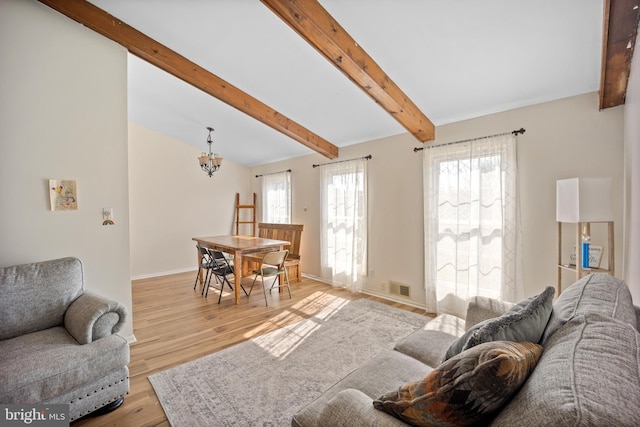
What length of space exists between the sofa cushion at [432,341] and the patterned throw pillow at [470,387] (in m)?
0.76

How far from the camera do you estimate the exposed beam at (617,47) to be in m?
1.53

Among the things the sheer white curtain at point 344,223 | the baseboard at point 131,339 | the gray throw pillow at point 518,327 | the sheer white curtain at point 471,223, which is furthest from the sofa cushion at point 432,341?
the baseboard at point 131,339

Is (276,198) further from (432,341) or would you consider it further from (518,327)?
(518,327)

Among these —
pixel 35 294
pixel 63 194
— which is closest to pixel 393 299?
pixel 35 294

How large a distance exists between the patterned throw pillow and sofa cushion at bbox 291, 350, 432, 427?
423 millimetres

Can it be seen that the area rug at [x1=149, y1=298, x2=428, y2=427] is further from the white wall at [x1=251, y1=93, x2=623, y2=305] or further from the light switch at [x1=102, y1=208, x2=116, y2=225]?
the light switch at [x1=102, y1=208, x2=116, y2=225]

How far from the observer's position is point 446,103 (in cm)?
291

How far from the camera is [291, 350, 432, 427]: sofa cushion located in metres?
1.12

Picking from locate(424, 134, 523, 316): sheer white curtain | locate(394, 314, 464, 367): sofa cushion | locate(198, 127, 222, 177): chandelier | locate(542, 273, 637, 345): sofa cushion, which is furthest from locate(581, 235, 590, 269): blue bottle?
locate(198, 127, 222, 177): chandelier

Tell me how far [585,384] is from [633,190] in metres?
1.98

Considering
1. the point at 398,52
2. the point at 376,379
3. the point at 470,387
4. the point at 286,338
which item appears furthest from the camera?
the point at 286,338

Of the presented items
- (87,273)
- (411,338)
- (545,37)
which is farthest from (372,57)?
(87,273)

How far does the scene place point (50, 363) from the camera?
4.94 ft

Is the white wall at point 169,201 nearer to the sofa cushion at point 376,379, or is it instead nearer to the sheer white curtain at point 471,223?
the sheer white curtain at point 471,223
